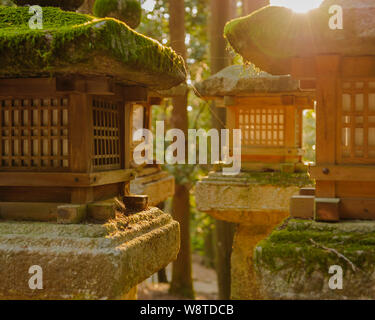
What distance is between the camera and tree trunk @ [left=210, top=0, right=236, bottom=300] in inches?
507

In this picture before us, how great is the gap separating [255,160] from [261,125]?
75 centimetres

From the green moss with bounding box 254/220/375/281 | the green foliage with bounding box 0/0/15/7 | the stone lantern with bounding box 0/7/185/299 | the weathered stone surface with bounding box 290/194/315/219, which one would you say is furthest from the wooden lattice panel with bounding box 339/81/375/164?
the green foliage with bounding box 0/0/15/7

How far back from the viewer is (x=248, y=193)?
414 inches

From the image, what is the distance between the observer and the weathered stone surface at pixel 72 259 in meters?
5.05

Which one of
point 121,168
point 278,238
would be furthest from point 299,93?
point 278,238

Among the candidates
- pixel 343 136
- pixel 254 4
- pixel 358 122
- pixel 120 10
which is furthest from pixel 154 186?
pixel 358 122

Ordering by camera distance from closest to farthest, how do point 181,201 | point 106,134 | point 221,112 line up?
point 106,134
point 221,112
point 181,201

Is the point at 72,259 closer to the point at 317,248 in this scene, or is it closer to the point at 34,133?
the point at 34,133

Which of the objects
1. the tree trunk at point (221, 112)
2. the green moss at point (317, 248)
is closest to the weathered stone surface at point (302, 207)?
the green moss at point (317, 248)

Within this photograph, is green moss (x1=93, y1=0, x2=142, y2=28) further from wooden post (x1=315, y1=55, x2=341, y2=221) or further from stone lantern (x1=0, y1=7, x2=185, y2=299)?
wooden post (x1=315, y1=55, x2=341, y2=221)

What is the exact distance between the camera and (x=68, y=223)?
219 inches

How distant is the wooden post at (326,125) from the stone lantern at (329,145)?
1 cm

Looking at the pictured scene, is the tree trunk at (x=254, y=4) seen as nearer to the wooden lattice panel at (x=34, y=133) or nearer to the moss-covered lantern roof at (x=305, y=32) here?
the moss-covered lantern roof at (x=305, y=32)

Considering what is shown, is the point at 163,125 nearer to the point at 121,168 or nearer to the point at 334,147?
the point at 121,168
